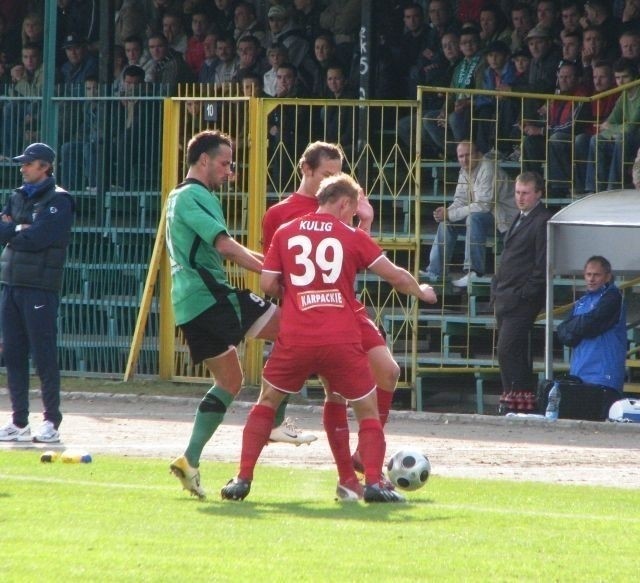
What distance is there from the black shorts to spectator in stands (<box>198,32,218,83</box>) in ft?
35.2

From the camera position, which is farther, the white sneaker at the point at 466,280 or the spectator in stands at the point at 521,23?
the spectator in stands at the point at 521,23

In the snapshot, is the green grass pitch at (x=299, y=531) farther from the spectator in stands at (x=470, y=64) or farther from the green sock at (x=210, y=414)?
the spectator in stands at (x=470, y=64)

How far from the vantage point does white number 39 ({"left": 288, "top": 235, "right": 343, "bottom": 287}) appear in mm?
8586

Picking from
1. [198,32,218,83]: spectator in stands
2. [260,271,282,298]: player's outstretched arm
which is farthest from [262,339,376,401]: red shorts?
[198,32,218,83]: spectator in stands

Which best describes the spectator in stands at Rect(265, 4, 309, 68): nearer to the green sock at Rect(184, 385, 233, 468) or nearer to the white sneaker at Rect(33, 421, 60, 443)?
the white sneaker at Rect(33, 421, 60, 443)

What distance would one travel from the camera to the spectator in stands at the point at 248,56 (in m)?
19.2

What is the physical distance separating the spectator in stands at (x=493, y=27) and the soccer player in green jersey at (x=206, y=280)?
31.0 feet

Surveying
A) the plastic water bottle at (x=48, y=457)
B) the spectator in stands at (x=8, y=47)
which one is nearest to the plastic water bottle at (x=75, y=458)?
the plastic water bottle at (x=48, y=457)

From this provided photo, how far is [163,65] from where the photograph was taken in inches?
790

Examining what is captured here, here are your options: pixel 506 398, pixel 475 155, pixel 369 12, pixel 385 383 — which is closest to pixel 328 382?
pixel 385 383

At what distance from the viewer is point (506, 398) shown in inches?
597

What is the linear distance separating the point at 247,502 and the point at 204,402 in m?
0.70

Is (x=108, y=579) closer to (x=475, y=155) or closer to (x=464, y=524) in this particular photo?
(x=464, y=524)

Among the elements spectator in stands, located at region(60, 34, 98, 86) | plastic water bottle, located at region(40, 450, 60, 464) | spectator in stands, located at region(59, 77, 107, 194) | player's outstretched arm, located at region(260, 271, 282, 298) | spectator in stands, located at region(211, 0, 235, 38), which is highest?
spectator in stands, located at region(211, 0, 235, 38)
